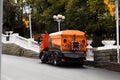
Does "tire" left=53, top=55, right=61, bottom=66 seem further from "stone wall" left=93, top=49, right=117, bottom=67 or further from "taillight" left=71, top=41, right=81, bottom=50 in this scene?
"stone wall" left=93, top=49, right=117, bottom=67

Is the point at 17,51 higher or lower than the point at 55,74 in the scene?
higher

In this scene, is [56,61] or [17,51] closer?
[56,61]

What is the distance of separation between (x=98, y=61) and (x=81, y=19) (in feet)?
41.4

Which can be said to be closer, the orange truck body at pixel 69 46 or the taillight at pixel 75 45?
the orange truck body at pixel 69 46

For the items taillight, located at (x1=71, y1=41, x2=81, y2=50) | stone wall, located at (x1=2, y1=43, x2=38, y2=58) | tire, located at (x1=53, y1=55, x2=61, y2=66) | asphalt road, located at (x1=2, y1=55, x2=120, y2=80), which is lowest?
asphalt road, located at (x1=2, y1=55, x2=120, y2=80)

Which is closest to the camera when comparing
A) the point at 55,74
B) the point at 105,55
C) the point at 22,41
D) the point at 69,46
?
the point at 55,74

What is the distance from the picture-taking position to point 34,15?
148 ft

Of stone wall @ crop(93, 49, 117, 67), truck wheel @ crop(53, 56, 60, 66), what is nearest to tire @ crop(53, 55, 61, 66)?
truck wheel @ crop(53, 56, 60, 66)

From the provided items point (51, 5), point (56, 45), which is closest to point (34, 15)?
point (51, 5)

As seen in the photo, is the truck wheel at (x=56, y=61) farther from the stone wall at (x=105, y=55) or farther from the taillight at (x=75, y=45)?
the stone wall at (x=105, y=55)

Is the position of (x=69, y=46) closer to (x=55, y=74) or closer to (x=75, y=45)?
(x=75, y=45)

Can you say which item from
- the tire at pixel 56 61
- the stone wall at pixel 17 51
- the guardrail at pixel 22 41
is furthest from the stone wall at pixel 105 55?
the guardrail at pixel 22 41

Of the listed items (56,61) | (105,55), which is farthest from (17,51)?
(56,61)

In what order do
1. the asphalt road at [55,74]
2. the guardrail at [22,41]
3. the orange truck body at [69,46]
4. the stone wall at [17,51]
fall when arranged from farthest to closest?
1. the guardrail at [22,41]
2. the stone wall at [17,51]
3. the orange truck body at [69,46]
4. the asphalt road at [55,74]
